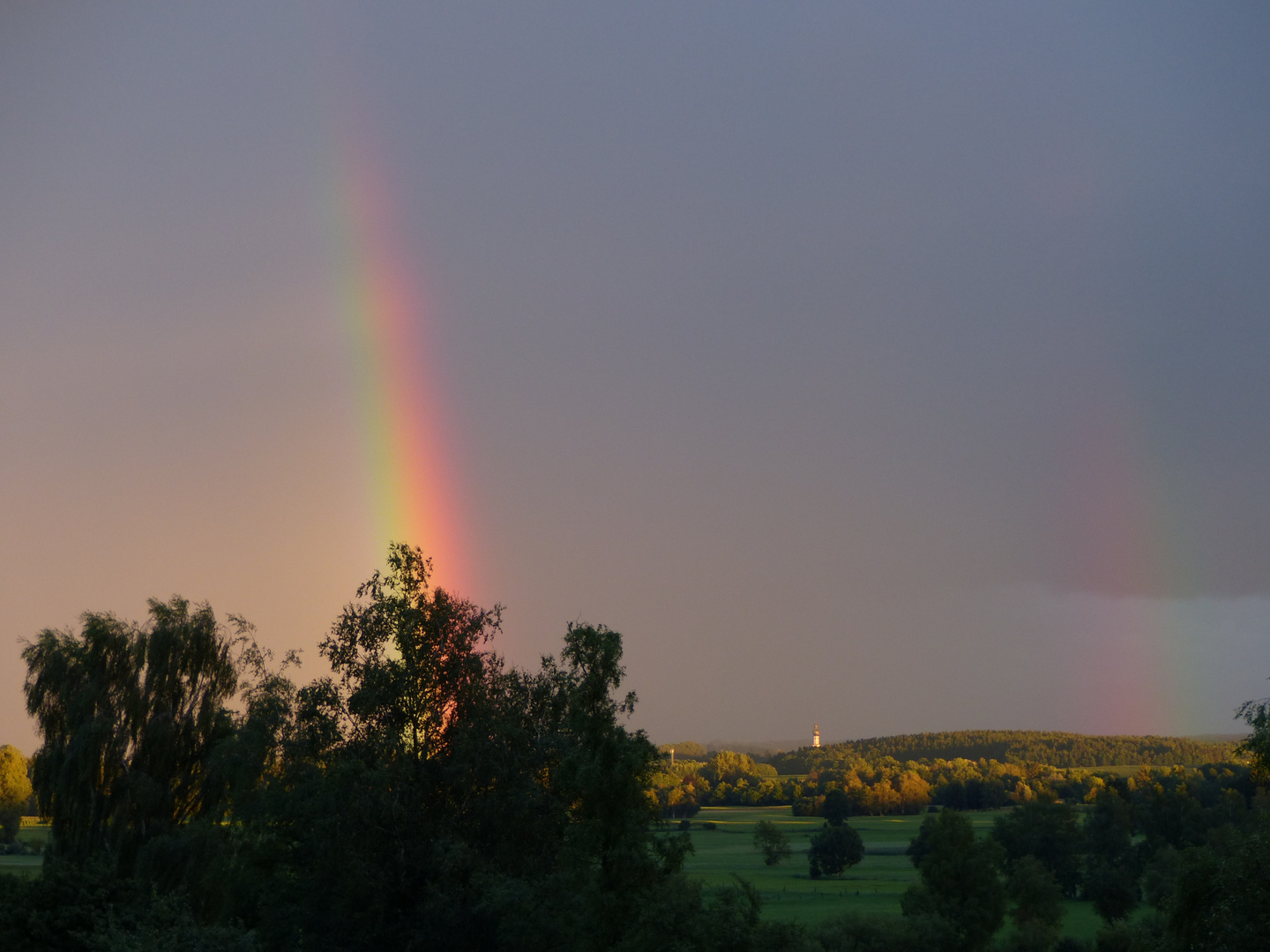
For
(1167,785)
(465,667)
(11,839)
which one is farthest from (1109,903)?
(11,839)

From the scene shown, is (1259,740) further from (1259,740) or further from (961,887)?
(961,887)

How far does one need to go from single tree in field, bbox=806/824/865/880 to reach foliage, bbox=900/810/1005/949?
1208 inches

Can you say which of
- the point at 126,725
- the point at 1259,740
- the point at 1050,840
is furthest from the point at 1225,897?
the point at 1050,840

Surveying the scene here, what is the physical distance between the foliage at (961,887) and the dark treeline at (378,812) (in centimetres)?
3928

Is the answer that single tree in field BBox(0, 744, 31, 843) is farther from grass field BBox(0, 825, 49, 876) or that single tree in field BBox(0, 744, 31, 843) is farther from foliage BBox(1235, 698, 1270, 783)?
foliage BBox(1235, 698, 1270, 783)

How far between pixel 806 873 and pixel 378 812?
91713mm

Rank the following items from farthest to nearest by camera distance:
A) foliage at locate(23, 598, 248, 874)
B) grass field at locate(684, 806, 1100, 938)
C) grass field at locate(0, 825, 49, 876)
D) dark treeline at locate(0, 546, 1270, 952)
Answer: grass field at locate(684, 806, 1100, 938)
grass field at locate(0, 825, 49, 876)
foliage at locate(23, 598, 248, 874)
dark treeline at locate(0, 546, 1270, 952)

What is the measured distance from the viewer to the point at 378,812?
33594mm

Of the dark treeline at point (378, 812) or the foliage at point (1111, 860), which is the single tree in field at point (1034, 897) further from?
the dark treeline at point (378, 812)

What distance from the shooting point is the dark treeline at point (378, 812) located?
2827cm

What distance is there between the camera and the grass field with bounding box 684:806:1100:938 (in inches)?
3398

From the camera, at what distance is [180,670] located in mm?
47500

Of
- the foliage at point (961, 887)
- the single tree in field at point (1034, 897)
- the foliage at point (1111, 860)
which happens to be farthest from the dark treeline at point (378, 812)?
the foliage at point (1111, 860)

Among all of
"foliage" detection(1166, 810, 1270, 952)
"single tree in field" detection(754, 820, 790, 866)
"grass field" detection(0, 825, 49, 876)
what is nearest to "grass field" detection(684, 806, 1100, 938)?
"single tree in field" detection(754, 820, 790, 866)
